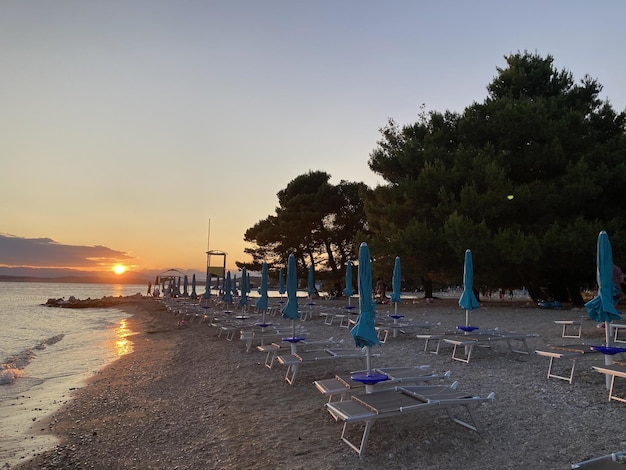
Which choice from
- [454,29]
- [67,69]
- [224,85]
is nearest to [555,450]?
[454,29]

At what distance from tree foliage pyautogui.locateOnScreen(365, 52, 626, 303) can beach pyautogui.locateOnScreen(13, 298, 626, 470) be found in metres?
8.17

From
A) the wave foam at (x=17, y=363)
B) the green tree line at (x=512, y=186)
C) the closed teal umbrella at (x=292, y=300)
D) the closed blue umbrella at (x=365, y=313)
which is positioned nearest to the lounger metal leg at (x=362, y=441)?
the closed blue umbrella at (x=365, y=313)

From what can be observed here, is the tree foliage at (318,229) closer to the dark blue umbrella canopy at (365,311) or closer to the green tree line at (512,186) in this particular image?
the green tree line at (512,186)

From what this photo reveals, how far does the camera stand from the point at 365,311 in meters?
4.87

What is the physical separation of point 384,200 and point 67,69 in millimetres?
14625

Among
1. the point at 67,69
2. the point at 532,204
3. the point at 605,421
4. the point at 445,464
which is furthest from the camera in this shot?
the point at 532,204


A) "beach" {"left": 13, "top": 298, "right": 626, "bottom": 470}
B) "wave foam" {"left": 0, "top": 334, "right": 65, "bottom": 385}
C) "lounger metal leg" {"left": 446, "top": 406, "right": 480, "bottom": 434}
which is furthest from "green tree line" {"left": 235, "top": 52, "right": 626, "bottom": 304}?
"wave foam" {"left": 0, "top": 334, "right": 65, "bottom": 385}

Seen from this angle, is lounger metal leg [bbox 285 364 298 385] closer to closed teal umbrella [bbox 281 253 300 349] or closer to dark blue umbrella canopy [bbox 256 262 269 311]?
closed teal umbrella [bbox 281 253 300 349]

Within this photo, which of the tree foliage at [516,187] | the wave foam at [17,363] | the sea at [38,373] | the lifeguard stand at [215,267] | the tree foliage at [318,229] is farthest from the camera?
the lifeguard stand at [215,267]

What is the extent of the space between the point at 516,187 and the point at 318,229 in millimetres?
16231

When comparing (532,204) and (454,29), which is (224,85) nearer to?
(454,29)

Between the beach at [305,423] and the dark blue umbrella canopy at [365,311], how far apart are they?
873 mm

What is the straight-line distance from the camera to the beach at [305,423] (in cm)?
368

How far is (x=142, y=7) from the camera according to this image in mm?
10922
